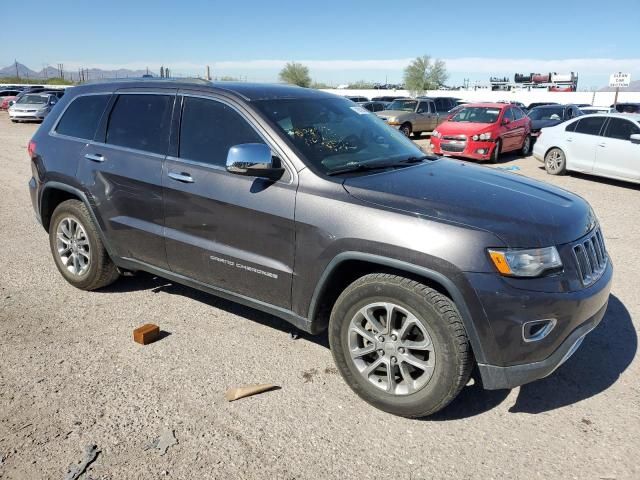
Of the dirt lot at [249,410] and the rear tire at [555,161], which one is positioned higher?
the rear tire at [555,161]

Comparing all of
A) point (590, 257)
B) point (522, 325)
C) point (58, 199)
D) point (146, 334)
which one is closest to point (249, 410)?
point (146, 334)

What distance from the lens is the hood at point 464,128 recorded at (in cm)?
1395

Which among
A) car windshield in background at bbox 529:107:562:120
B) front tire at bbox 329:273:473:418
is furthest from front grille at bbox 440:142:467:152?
front tire at bbox 329:273:473:418

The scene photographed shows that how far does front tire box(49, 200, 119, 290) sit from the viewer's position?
4.52 m

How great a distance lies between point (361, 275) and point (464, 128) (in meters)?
12.0

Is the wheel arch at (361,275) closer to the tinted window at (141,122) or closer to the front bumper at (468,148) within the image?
the tinted window at (141,122)

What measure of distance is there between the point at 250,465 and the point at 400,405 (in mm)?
912

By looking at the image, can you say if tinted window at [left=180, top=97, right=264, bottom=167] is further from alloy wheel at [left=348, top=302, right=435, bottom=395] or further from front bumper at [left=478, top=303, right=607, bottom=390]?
front bumper at [left=478, top=303, right=607, bottom=390]

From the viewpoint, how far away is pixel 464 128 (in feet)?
46.3

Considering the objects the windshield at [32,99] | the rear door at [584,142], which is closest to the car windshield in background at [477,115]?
the rear door at [584,142]

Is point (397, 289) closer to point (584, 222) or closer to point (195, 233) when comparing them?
point (584, 222)

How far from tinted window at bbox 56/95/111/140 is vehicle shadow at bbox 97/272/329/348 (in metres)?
1.42

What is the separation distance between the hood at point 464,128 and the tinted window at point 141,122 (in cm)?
1123

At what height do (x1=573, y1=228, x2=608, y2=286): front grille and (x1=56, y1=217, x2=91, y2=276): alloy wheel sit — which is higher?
(x1=573, y1=228, x2=608, y2=286): front grille
